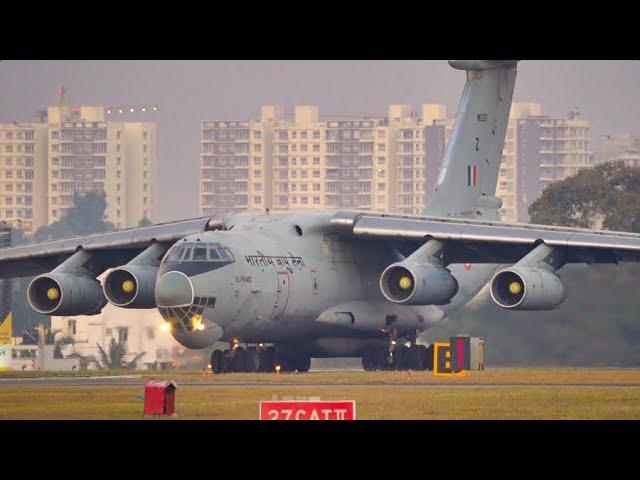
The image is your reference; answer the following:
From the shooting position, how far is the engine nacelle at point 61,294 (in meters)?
36.1

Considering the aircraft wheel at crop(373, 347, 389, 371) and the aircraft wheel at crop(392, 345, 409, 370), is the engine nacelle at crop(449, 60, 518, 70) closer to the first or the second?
the aircraft wheel at crop(392, 345, 409, 370)

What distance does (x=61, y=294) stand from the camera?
1419 inches

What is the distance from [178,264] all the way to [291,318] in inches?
122

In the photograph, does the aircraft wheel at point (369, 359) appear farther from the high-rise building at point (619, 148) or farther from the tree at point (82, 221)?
the high-rise building at point (619, 148)

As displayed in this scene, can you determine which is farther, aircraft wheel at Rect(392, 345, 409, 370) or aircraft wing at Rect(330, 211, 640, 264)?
aircraft wheel at Rect(392, 345, 409, 370)

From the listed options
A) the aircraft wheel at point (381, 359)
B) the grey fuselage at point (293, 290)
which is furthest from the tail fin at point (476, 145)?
the aircraft wheel at point (381, 359)

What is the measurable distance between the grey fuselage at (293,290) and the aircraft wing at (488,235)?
28.0 inches

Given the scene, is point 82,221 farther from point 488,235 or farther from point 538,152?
point 488,235

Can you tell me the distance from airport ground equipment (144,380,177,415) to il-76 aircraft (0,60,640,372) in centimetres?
767

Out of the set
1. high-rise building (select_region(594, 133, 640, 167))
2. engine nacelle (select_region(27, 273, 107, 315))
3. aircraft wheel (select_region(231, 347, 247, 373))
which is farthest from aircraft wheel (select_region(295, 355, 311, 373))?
high-rise building (select_region(594, 133, 640, 167))

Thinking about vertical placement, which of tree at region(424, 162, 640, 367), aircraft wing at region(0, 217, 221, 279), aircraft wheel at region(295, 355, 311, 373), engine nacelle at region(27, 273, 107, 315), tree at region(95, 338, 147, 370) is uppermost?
aircraft wing at region(0, 217, 221, 279)

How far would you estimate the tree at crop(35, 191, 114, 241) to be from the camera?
103812 millimetres
